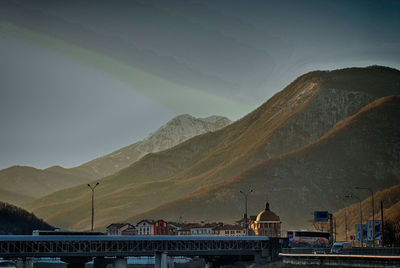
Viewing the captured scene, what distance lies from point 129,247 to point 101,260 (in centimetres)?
2166

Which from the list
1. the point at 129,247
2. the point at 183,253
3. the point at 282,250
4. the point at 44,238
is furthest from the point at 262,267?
the point at 44,238

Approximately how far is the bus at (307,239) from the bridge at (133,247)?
2.76 m

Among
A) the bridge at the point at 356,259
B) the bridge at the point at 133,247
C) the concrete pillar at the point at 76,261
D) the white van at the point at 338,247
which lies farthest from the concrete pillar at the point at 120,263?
the white van at the point at 338,247

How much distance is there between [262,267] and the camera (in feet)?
443

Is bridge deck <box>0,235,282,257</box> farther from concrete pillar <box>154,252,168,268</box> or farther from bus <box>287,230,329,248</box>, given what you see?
bus <box>287,230,329,248</box>

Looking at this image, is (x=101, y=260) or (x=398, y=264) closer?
(x=398, y=264)

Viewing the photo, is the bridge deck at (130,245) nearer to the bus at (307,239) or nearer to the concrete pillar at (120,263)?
the concrete pillar at (120,263)

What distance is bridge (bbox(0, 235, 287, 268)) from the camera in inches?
5384

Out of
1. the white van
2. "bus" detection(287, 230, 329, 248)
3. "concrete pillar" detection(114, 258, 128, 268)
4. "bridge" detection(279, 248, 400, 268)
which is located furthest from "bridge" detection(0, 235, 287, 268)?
"bridge" detection(279, 248, 400, 268)

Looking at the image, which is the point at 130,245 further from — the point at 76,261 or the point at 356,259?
the point at 356,259

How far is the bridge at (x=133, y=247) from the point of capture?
137 meters

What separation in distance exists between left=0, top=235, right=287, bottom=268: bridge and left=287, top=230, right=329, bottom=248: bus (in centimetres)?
276

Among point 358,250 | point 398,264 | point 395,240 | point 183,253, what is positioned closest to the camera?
point 398,264

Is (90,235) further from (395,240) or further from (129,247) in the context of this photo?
(395,240)
